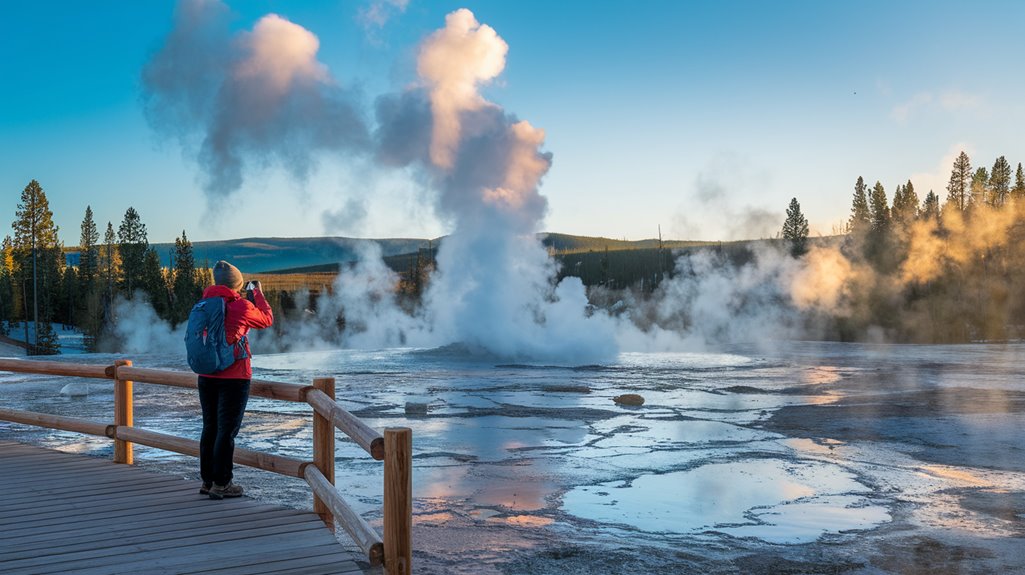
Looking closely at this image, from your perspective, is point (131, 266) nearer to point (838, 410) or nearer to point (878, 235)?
point (878, 235)

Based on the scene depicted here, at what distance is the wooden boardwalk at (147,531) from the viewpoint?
504cm

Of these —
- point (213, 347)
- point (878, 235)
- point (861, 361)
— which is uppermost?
point (878, 235)

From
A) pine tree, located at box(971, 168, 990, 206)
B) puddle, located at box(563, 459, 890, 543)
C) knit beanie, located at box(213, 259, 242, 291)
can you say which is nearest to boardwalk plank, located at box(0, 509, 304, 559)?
knit beanie, located at box(213, 259, 242, 291)

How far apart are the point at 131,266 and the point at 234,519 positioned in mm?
94479

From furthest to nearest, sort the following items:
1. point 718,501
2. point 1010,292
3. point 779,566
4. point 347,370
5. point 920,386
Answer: point 1010,292, point 347,370, point 920,386, point 718,501, point 779,566

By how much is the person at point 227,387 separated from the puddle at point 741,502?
12.3ft

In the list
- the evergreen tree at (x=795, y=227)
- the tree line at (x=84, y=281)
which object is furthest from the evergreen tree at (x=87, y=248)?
the evergreen tree at (x=795, y=227)

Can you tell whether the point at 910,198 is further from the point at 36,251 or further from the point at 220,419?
the point at 220,419

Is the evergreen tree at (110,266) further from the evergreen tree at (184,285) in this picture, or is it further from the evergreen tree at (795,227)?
the evergreen tree at (795,227)

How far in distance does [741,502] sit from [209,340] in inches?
237

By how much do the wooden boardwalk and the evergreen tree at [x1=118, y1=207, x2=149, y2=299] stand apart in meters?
91.8

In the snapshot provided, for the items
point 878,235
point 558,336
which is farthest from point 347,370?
point 878,235

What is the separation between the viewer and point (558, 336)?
38406 mm

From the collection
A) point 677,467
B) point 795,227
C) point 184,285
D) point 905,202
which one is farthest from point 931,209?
point 677,467
